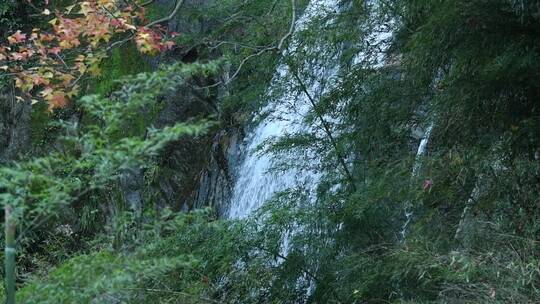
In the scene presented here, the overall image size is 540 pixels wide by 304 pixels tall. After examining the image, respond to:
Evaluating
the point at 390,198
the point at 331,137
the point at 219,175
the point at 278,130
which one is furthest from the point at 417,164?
the point at 219,175

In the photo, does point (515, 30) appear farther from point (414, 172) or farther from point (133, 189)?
point (133, 189)

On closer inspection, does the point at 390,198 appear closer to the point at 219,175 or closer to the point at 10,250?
the point at 10,250

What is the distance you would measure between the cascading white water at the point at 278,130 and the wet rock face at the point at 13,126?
280 centimetres

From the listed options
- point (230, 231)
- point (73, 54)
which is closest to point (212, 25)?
point (73, 54)

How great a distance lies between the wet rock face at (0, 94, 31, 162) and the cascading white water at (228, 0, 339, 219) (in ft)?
9.18

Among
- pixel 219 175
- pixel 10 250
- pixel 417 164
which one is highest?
pixel 10 250

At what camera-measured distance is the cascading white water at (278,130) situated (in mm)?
5582

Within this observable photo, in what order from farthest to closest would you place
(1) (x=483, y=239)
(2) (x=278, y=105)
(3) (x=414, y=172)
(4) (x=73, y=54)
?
1. (4) (x=73, y=54)
2. (2) (x=278, y=105)
3. (3) (x=414, y=172)
4. (1) (x=483, y=239)

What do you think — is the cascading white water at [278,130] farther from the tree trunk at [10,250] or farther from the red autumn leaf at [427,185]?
the tree trunk at [10,250]

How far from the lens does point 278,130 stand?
7398mm

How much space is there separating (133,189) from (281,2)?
3.44 m

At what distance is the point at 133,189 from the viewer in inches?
346

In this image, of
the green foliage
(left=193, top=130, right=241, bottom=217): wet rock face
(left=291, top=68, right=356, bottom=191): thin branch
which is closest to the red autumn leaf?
the green foliage

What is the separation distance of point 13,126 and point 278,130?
3657 mm
